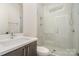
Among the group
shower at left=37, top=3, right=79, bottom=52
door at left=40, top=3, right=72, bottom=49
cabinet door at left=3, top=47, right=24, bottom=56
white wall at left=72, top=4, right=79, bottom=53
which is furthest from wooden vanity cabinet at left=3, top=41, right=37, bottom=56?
white wall at left=72, top=4, right=79, bottom=53

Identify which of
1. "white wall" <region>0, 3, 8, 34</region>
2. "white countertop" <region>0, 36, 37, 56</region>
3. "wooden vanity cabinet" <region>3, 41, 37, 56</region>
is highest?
"white wall" <region>0, 3, 8, 34</region>

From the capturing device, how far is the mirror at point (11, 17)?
170 centimetres

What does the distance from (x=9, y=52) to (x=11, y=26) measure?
0.82 meters

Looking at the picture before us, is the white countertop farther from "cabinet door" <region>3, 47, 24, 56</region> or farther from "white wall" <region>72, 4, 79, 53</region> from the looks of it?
"white wall" <region>72, 4, 79, 53</region>

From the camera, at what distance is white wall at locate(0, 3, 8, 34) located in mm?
1674

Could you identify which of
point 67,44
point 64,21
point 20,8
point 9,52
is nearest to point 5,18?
point 20,8

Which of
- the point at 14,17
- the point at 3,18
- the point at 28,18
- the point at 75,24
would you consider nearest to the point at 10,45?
the point at 3,18

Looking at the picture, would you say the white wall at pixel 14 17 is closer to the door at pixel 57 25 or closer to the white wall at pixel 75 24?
the door at pixel 57 25

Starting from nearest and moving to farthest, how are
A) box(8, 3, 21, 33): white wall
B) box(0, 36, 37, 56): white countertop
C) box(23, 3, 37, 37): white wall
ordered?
box(0, 36, 37, 56): white countertop
box(8, 3, 21, 33): white wall
box(23, 3, 37, 37): white wall

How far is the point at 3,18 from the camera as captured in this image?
1.71 metres

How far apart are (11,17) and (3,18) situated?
0.20 metres

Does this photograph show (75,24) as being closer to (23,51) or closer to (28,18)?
(28,18)

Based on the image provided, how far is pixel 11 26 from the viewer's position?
1871 mm

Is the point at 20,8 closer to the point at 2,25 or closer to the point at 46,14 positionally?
the point at 2,25
